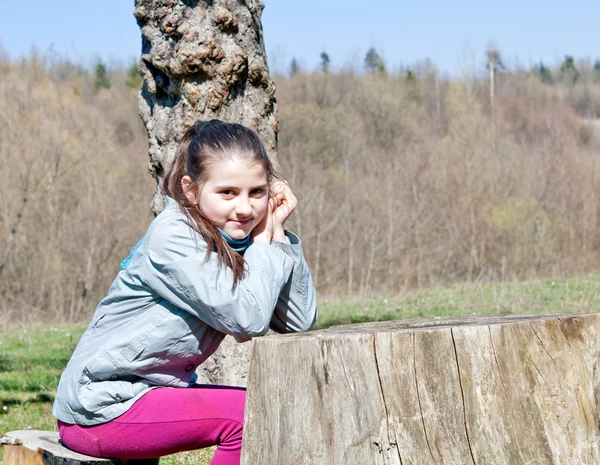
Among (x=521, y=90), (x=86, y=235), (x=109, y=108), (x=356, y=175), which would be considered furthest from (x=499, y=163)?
(x=521, y=90)

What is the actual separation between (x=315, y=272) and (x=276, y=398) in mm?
19455

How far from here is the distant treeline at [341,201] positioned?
18453 mm

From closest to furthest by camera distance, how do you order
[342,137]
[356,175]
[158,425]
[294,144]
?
[158,425] → [356,175] → [294,144] → [342,137]

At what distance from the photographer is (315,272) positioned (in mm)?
22078

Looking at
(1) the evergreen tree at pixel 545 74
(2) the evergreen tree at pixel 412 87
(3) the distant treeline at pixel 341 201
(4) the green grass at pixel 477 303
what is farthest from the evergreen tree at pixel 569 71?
(4) the green grass at pixel 477 303

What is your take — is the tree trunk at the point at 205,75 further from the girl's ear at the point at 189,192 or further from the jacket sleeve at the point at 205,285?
the jacket sleeve at the point at 205,285

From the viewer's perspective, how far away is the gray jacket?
255 centimetres

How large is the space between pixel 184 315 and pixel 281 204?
626 millimetres

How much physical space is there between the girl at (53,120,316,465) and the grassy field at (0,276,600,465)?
1.79m

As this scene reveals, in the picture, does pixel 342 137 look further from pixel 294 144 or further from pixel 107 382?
pixel 107 382

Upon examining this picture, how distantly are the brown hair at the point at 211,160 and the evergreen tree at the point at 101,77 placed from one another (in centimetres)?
4874

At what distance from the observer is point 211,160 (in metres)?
2.71

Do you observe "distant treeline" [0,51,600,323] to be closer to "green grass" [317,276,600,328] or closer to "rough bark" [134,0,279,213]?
"green grass" [317,276,600,328]

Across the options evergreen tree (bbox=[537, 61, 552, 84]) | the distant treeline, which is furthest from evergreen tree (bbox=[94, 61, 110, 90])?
evergreen tree (bbox=[537, 61, 552, 84])
